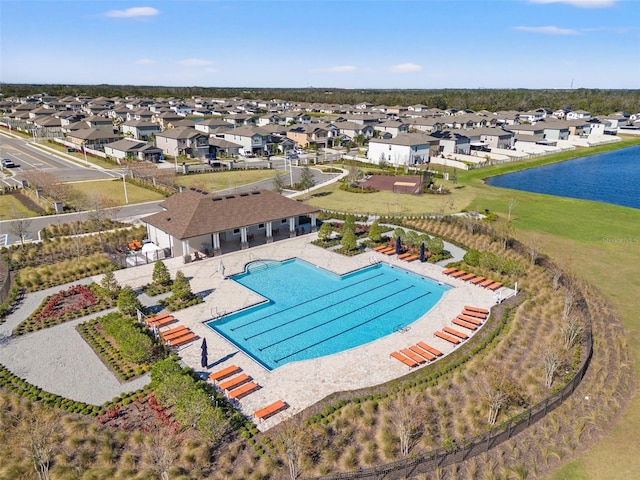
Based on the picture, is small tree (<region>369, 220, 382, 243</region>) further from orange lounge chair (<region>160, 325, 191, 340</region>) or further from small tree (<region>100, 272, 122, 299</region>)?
small tree (<region>100, 272, 122, 299</region>)

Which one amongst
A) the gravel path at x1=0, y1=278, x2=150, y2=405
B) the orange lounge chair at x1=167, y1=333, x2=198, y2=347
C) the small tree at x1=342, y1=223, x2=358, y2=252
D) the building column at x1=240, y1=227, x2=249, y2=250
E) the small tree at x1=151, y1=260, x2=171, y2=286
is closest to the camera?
the gravel path at x1=0, y1=278, x2=150, y2=405

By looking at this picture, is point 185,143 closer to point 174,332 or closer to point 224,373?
point 174,332

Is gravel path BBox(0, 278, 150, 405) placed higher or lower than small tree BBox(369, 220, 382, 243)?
lower

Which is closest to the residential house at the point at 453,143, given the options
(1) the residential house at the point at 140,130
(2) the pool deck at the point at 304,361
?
(2) the pool deck at the point at 304,361

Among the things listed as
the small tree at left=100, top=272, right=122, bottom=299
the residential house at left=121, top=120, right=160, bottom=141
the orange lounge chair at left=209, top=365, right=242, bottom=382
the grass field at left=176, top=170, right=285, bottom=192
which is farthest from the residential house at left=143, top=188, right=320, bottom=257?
the residential house at left=121, top=120, right=160, bottom=141

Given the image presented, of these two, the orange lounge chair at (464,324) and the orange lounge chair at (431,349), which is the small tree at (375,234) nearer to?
the orange lounge chair at (464,324)

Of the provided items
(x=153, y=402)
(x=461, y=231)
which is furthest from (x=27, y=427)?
(x=461, y=231)

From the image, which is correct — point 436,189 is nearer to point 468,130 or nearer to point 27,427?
point 468,130

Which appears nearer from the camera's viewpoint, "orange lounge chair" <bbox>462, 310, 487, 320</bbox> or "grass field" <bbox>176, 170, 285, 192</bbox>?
"orange lounge chair" <bbox>462, 310, 487, 320</bbox>
